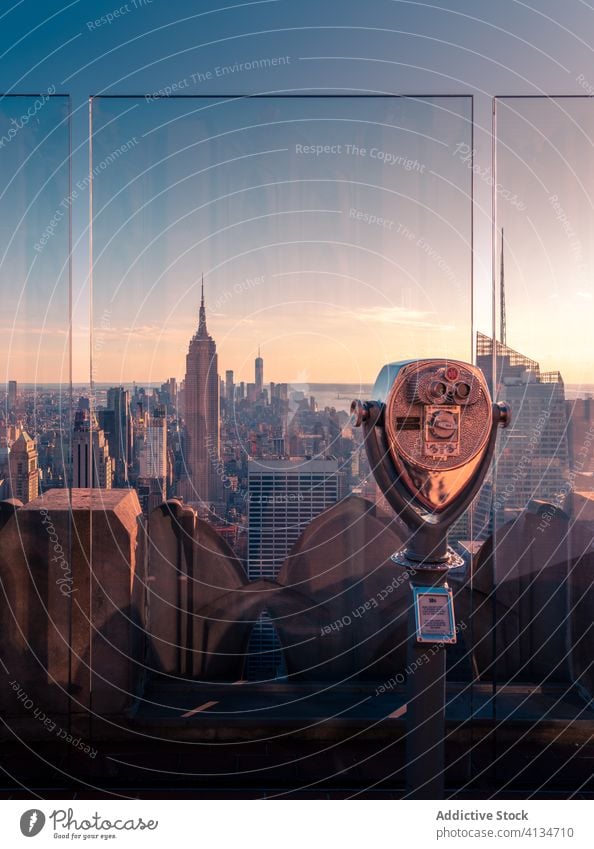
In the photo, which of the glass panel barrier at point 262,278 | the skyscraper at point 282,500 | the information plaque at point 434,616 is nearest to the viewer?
the information plaque at point 434,616

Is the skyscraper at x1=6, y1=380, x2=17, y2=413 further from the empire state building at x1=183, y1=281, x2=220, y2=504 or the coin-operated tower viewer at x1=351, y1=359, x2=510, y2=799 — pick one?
the coin-operated tower viewer at x1=351, y1=359, x2=510, y2=799

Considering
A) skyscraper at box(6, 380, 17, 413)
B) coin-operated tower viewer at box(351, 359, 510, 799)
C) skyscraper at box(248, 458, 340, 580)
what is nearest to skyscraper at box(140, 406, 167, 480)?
skyscraper at box(248, 458, 340, 580)

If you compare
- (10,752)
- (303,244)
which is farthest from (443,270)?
(10,752)

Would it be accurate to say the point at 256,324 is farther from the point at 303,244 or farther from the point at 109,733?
the point at 109,733

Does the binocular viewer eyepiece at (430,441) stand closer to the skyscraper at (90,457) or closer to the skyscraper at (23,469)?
the skyscraper at (90,457)

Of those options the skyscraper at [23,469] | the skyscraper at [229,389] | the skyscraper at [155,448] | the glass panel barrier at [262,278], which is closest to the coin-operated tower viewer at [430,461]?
the glass panel barrier at [262,278]

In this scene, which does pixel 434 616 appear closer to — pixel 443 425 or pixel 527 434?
pixel 443 425
